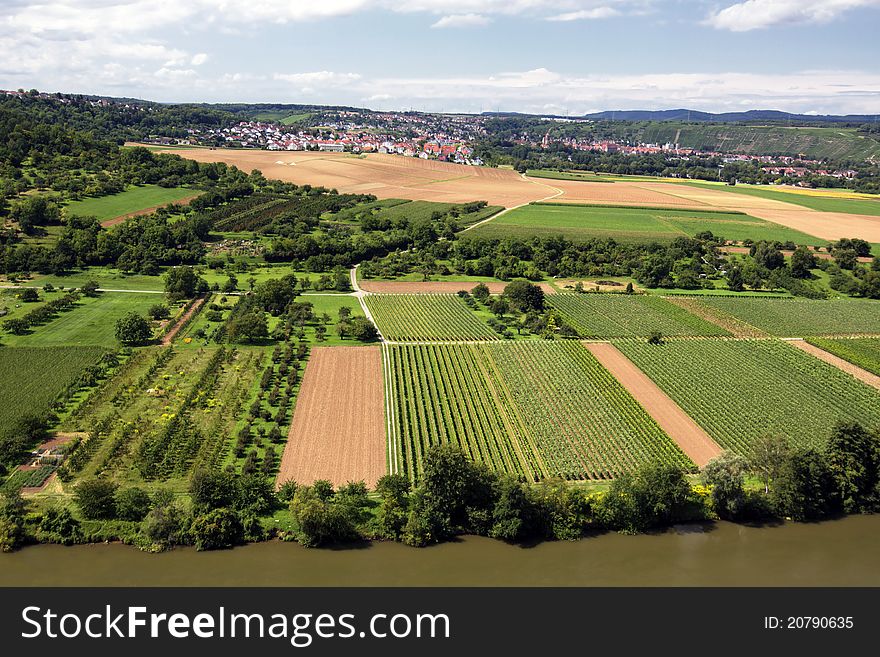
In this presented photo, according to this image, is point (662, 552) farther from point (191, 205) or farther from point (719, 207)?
point (719, 207)

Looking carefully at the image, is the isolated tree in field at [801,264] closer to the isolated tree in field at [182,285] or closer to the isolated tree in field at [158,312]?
the isolated tree in field at [182,285]

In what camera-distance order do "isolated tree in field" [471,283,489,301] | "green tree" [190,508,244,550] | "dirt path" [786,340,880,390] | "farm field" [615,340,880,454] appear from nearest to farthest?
"green tree" [190,508,244,550] → "farm field" [615,340,880,454] → "dirt path" [786,340,880,390] → "isolated tree in field" [471,283,489,301]

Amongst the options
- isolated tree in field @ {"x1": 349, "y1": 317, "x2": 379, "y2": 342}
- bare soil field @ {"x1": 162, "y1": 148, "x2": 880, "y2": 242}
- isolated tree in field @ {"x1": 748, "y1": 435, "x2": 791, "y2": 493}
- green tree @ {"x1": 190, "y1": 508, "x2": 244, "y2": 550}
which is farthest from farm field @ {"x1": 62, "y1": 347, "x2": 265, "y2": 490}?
bare soil field @ {"x1": 162, "y1": 148, "x2": 880, "y2": 242}

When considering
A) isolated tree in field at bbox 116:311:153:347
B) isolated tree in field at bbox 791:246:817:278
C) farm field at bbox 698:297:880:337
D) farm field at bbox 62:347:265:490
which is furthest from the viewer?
isolated tree in field at bbox 791:246:817:278

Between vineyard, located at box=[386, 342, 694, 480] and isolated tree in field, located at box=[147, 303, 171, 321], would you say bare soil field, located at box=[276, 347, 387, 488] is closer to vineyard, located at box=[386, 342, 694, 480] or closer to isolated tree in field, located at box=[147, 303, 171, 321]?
vineyard, located at box=[386, 342, 694, 480]

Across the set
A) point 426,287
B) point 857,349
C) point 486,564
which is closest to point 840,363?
point 857,349

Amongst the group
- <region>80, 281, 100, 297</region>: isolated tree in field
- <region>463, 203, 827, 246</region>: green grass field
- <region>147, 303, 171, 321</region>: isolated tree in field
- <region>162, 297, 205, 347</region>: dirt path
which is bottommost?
<region>162, 297, 205, 347</region>: dirt path
